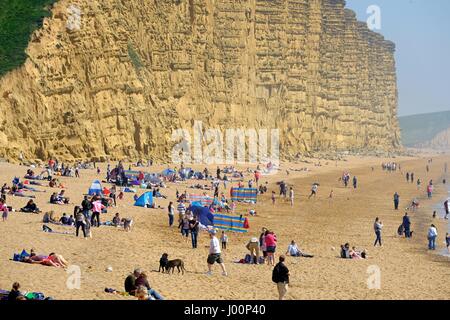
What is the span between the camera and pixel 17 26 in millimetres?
40656

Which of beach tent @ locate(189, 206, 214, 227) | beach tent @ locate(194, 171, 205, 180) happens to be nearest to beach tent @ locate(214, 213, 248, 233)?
beach tent @ locate(189, 206, 214, 227)

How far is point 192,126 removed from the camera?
5894cm

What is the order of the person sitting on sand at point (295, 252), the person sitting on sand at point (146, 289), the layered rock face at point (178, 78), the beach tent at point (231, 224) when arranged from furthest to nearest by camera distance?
1. the layered rock face at point (178, 78)
2. the beach tent at point (231, 224)
3. the person sitting on sand at point (295, 252)
4. the person sitting on sand at point (146, 289)

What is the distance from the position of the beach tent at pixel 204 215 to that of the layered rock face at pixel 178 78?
48.1 feet

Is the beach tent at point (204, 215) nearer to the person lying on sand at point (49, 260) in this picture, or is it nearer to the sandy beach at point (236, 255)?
the sandy beach at point (236, 255)

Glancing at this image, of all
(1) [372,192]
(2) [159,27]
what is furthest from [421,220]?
(2) [159,27]

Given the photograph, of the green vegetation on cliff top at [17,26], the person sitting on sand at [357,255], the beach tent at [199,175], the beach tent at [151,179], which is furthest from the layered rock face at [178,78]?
the person sitting on sand at [357,255]

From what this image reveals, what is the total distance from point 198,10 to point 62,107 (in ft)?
81.9

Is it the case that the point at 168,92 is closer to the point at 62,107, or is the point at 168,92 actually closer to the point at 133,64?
the point at 133,64

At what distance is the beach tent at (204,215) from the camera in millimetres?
26031

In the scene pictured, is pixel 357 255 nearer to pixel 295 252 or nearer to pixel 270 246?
pixel 295 252

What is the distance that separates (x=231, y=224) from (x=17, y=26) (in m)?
22.1

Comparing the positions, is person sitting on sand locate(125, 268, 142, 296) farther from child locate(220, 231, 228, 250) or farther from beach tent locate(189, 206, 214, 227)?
beach tent locate(189, 206, 214, 227)

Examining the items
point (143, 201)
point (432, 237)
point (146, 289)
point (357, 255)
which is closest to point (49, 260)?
point (146, 289)
